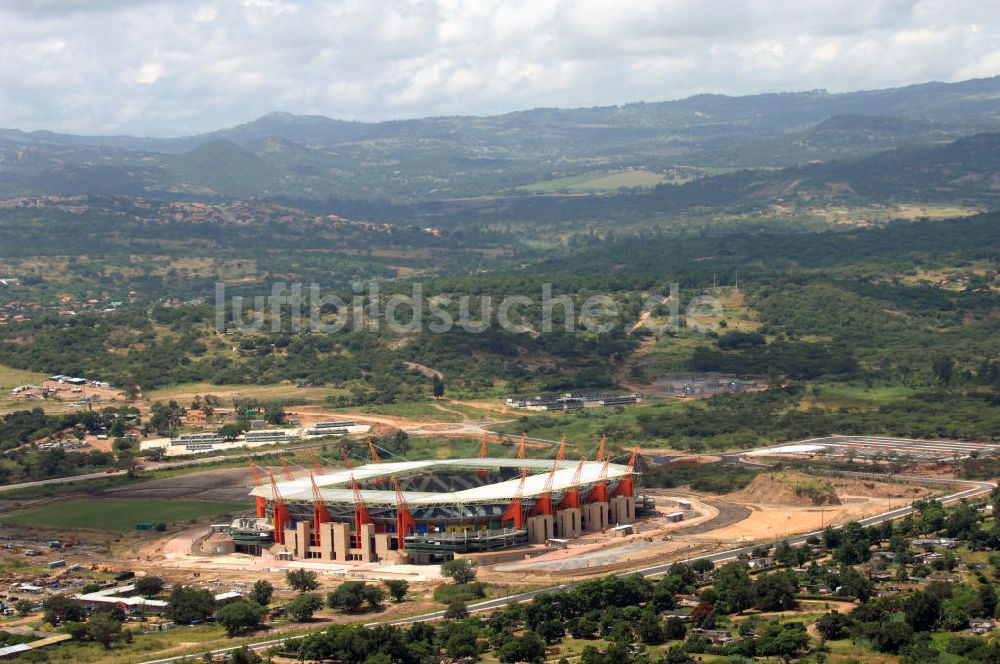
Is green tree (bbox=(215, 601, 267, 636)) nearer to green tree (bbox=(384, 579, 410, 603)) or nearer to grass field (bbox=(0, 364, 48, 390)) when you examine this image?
green tree (bbox=(384, 579, 410, 603))

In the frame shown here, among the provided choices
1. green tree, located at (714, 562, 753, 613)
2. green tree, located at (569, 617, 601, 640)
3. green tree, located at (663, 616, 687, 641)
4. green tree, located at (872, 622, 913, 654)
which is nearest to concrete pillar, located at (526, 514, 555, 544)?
green tree, located at (714, 562, 753, 613)

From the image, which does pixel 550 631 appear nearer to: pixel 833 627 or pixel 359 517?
pixel 833 627

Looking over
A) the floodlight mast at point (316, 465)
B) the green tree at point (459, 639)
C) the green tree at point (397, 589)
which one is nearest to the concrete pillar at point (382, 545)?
the green tree at point (397, 589)

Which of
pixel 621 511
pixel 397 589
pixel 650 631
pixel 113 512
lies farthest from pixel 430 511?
pixel 113 512

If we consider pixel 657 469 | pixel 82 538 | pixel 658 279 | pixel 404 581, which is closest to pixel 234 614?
pixel 404 581

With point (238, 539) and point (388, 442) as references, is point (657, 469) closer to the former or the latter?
point (388, 442)

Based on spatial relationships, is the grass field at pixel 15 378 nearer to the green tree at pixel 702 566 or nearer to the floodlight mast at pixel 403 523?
the floodlight mast at pixel 403 523
